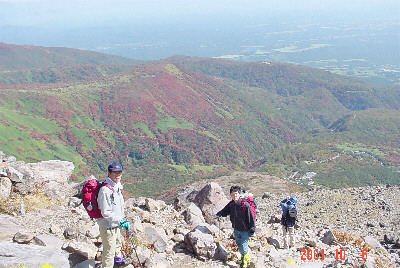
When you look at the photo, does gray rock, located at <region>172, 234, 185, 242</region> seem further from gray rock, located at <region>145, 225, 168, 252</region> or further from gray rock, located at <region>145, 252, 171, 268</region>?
gray rock, located at <region>145, 252, 171, 268</region>

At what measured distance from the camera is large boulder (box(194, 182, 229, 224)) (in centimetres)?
1705

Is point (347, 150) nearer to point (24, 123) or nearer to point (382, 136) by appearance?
point (382, 136)

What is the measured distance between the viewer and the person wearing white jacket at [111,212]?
8359 mm

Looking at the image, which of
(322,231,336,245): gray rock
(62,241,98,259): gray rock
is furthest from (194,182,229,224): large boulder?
(62,241,98,259): gray rock

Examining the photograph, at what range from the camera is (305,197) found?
3177 centimetres

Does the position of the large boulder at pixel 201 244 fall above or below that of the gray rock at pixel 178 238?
above

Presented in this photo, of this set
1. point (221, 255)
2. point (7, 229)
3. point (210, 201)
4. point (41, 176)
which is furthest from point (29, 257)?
point (41, 176)

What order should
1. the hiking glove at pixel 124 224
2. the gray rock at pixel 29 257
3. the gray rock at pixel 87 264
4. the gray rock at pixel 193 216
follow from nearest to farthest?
1. the gray rock at pixel 29 257
2. the hiking glove at pixel 124 224
3. the gray rock at pixel 87 264
4. the gray rock at pixel 193 216

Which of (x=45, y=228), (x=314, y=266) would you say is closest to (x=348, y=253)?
(x=314, y=266)

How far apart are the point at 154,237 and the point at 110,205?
165 inches

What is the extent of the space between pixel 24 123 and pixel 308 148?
15197cm

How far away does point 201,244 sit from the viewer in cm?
1134

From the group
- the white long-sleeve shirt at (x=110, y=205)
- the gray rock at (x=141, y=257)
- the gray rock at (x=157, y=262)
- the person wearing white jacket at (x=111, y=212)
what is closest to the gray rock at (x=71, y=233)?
the gray rock at (x=141, y=257)

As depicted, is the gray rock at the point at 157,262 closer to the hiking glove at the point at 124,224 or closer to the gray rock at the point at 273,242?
the hiking glove at the point at 124,224
